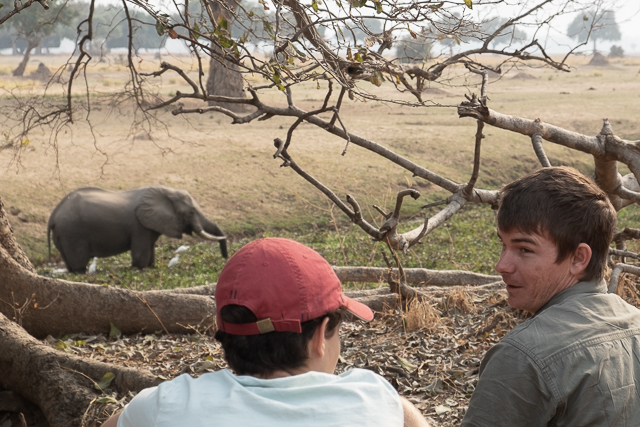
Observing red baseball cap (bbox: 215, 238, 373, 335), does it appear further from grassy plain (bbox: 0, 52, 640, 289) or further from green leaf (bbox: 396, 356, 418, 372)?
grassy plain (bbox: 0, 52, 640, 289)

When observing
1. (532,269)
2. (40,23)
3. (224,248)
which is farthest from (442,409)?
(224,248)

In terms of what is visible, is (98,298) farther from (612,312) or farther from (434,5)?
(612,312)

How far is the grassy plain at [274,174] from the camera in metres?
12.1

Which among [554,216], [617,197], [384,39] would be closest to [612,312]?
[554,216]

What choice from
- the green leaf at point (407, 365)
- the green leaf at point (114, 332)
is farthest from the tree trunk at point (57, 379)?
the green leaf at point (407, 365)

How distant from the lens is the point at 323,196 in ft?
60.8

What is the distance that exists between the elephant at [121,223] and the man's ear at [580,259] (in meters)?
11.3

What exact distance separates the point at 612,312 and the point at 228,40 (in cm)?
288

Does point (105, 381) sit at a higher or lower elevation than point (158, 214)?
higher

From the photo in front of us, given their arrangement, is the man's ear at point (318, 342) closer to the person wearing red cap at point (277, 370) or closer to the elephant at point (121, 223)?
the person wearing red cap at point (277, 370)

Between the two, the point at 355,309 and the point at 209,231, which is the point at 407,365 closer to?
the point at 355,309

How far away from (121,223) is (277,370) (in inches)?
495

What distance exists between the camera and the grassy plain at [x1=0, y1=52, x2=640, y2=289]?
12.1 meters

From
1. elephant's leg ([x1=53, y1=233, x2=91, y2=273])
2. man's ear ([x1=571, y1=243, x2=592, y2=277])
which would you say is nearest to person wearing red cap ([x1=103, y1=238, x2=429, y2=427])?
man's ear ([x1=571, y1=243, x2=592, y2=277])
